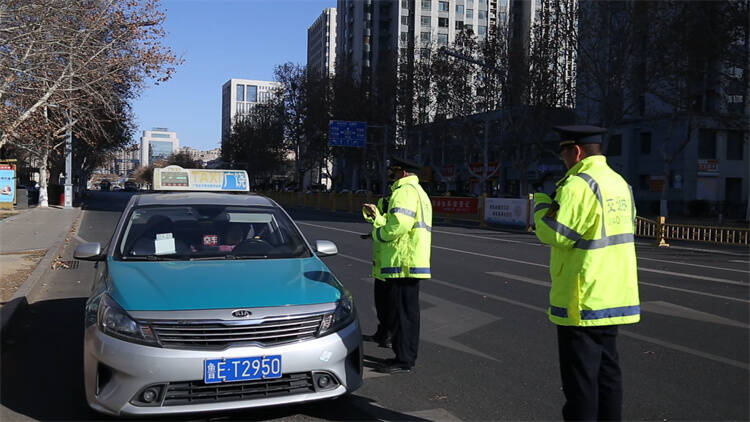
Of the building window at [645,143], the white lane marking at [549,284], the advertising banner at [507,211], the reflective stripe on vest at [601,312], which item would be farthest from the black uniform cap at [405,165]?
the building window at [645,143]

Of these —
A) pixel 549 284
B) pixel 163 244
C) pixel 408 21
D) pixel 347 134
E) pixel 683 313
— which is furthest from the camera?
pixel 408 21

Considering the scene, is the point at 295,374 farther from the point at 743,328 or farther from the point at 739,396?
the point at 743,328

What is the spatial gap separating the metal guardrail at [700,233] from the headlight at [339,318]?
16934 millimetres

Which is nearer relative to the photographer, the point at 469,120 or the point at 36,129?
the point at 36,129

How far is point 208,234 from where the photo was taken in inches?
217

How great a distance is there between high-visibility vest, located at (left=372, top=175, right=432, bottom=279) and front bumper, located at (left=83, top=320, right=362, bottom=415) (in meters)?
1.32

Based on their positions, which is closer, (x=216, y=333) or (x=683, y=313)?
(x=216, y=333)

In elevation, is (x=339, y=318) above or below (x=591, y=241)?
below

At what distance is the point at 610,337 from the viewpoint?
3326 millimetres

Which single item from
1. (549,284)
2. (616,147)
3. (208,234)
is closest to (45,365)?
(208,234)

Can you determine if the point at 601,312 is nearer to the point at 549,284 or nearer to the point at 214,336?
the point at 214,336

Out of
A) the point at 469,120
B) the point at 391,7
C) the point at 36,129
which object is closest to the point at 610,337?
the point at 36,129

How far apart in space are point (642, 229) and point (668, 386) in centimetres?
1724

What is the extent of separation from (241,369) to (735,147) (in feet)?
155
